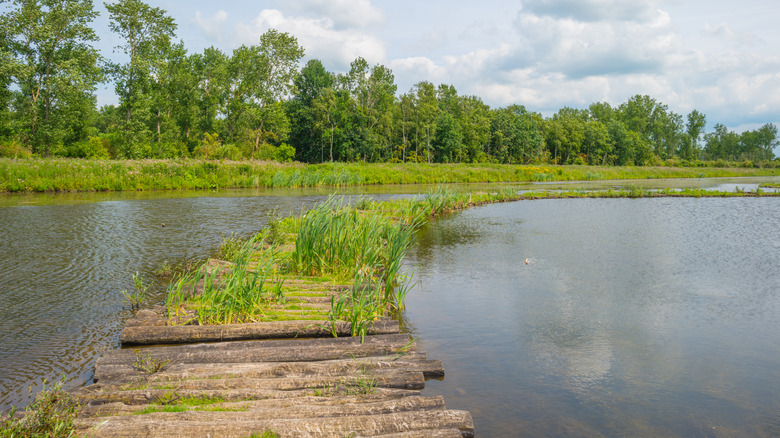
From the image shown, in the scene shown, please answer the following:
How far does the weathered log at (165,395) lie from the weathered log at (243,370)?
32 cm

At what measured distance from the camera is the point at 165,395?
451 centimetres

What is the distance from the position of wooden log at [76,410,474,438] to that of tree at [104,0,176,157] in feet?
149

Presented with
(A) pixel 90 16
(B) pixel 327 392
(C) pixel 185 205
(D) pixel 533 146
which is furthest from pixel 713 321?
(D) pixel 533 146

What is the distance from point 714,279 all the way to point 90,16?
155ft

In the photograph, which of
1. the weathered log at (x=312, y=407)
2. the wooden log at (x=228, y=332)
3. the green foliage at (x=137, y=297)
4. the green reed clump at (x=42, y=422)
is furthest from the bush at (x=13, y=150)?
the weathered log at (x=312, y=407)

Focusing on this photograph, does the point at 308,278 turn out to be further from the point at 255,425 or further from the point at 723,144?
the point at 723,144

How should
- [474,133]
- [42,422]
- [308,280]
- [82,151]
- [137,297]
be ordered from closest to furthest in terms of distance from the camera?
[42,422] < [137,297] < [308,280] < [82,151] < [474,133]

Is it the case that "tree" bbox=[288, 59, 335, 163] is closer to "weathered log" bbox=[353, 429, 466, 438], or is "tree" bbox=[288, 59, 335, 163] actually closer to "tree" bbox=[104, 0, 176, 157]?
"tree" bbox=[104, 0, 176, 157]

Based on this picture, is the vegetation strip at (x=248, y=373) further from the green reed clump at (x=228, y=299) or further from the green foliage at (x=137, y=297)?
the green foliage at (x=137, y=297)

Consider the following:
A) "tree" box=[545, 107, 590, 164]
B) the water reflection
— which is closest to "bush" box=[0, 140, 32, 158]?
the water reflection

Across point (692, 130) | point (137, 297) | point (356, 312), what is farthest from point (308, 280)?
point (692, 130)

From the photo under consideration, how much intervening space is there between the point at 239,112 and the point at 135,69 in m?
20.0

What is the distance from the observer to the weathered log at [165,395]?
4.46 m

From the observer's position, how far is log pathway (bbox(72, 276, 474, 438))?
13.0 ft
